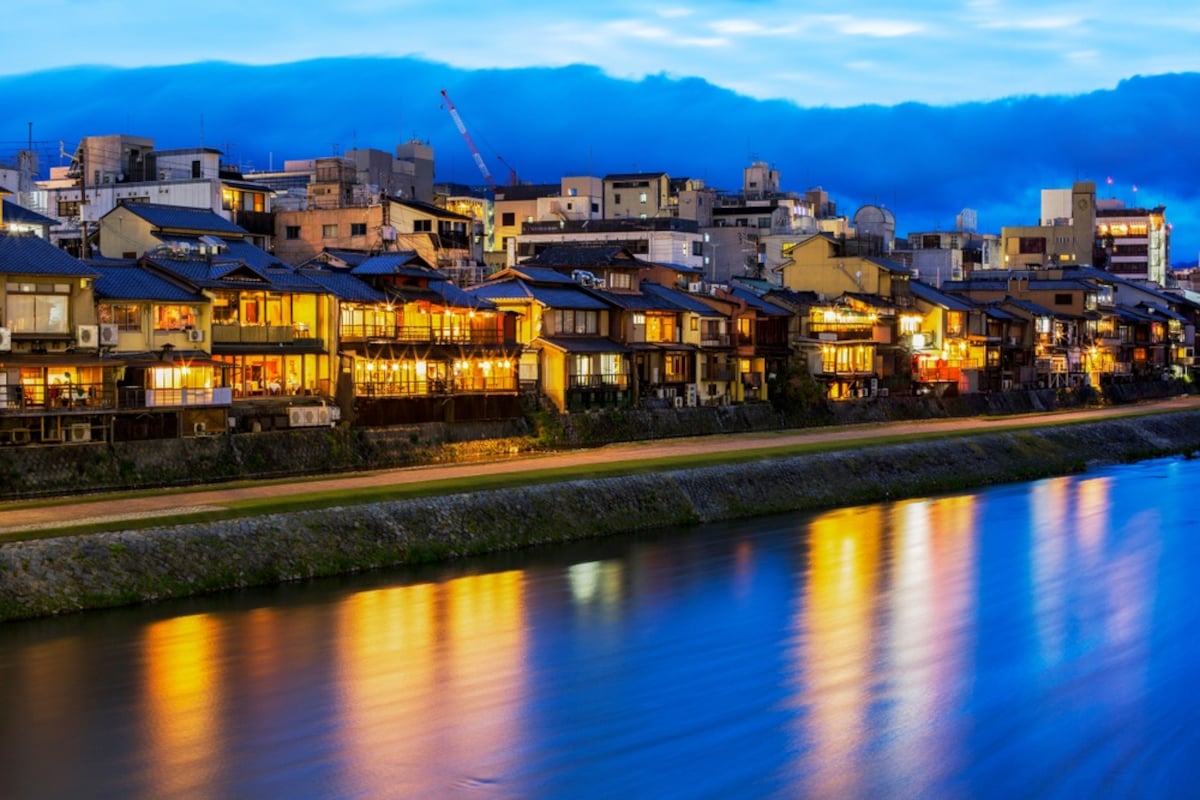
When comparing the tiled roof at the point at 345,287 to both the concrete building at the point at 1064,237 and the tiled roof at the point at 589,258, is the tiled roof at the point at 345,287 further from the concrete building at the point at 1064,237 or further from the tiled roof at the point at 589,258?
the concrete building at the point at 1064,237

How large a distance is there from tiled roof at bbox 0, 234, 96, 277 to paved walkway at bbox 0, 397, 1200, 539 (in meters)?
7.43

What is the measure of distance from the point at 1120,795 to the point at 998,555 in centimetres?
1826

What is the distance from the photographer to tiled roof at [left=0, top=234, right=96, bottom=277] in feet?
129

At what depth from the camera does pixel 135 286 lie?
42.9m

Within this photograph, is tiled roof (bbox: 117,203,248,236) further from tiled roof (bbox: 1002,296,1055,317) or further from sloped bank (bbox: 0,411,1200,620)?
tiled roof (bbox: 1002,296,1055,317)

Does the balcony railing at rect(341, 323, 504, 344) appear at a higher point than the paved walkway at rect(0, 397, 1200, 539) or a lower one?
higher

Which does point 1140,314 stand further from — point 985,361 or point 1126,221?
point 1126,221

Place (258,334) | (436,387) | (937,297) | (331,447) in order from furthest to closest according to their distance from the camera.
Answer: (937,297)
(436,387)
(258,334)
(331,447)

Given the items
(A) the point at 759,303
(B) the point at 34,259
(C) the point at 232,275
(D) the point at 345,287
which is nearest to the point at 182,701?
(B) the point at 34,259

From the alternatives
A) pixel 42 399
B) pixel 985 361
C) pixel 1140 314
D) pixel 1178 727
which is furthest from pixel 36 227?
pixel 1140 314

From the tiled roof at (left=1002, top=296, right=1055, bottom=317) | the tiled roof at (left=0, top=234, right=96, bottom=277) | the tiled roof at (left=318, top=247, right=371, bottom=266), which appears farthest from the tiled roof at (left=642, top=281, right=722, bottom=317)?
the tiled roof at (left=1002, top=296, right=1055, bottom=317)

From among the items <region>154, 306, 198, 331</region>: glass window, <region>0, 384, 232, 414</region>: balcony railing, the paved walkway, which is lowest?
the paved walkway

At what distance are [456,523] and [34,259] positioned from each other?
1438 centimetres

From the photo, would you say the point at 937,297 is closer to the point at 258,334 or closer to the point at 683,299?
the point at 683,299
